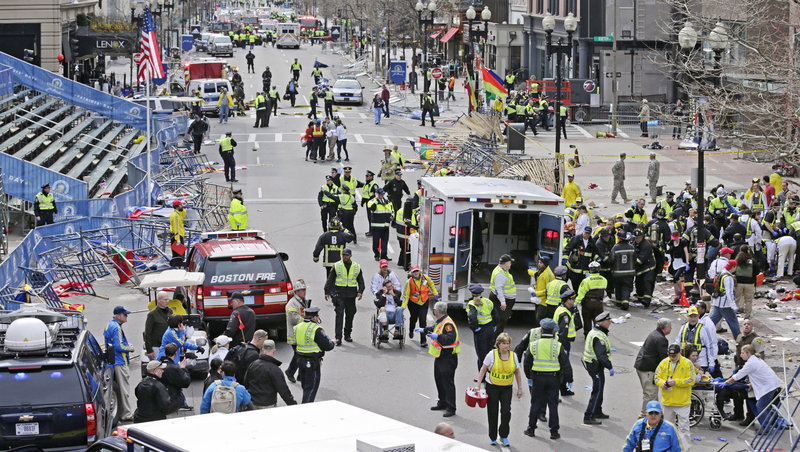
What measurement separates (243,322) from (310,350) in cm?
209

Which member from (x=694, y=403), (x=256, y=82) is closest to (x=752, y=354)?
(x=694, y=403)

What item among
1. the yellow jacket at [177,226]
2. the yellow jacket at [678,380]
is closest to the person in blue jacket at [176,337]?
the yellow jacket at [678,380]

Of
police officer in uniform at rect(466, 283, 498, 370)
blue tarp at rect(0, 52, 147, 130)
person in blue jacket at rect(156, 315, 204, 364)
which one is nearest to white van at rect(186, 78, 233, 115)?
blue tarp at rect(0, 52, 147, 130)

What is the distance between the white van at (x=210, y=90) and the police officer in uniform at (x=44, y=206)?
25.4 m

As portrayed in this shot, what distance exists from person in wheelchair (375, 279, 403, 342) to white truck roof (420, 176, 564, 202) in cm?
206

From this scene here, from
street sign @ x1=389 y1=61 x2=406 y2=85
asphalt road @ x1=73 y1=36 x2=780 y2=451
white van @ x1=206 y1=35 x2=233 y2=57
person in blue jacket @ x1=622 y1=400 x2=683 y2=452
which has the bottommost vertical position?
asphalt road @ x1=73 y1=36 x2=780 y2=451

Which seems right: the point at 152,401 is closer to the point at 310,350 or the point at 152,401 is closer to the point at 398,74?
the point at 310,350

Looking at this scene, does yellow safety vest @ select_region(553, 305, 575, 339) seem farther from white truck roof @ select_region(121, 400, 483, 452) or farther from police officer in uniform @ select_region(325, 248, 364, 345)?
white truck roof @ select_region(121, 400, 483, 452)

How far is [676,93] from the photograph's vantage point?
180 feet

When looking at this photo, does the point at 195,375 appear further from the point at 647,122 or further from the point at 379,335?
the point at 647,122

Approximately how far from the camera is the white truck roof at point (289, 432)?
7.57m

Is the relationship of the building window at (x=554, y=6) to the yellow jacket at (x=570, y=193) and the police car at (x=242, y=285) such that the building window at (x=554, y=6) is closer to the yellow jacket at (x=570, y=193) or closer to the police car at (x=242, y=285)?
the yellow jacket at (x=570, y=193)

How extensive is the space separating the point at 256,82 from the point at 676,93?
28.8 m

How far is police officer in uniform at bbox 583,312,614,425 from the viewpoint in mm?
15281
